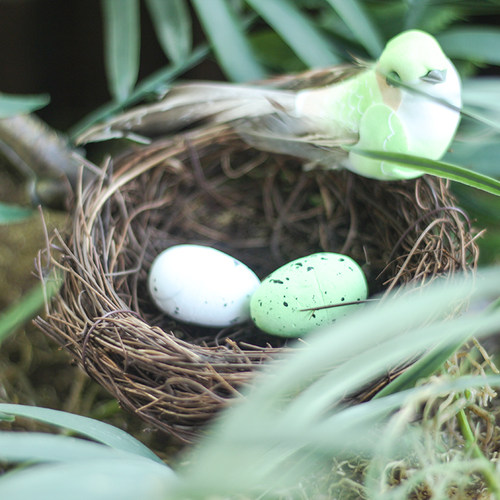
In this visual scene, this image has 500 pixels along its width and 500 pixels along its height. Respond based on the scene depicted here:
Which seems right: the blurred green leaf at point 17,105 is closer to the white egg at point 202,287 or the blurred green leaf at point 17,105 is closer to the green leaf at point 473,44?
the white egg at point 202,287

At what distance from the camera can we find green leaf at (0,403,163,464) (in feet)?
1.47

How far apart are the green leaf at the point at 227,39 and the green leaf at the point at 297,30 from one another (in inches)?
1.7

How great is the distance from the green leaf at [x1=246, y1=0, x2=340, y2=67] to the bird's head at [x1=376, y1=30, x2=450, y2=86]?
203mm

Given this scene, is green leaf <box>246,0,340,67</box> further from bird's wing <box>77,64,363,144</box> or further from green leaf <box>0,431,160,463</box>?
green leaf <box>0,431,160,463</box>

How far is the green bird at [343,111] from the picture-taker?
560 millimetres

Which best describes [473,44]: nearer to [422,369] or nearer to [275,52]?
[275,52]

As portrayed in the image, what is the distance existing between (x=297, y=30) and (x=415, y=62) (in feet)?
0.88

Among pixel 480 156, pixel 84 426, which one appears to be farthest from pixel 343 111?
pixel 84 426

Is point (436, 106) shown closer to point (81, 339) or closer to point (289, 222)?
point (289, 222)

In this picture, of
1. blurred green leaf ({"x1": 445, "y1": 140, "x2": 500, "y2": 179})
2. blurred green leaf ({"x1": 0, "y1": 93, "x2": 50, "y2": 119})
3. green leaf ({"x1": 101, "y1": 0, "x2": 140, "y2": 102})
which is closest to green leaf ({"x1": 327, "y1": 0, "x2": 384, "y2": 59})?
blurred green leaf ({"x1": 445, "y1": 140, "x2": 500, "y2": 179})

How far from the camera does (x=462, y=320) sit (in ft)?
→ 1.15

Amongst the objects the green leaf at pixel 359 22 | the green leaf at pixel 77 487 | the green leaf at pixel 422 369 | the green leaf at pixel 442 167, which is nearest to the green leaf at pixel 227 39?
the green leaf at pixel 359 22

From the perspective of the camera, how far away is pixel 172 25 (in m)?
0.83

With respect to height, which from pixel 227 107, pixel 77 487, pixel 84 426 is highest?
pixel 227 107
